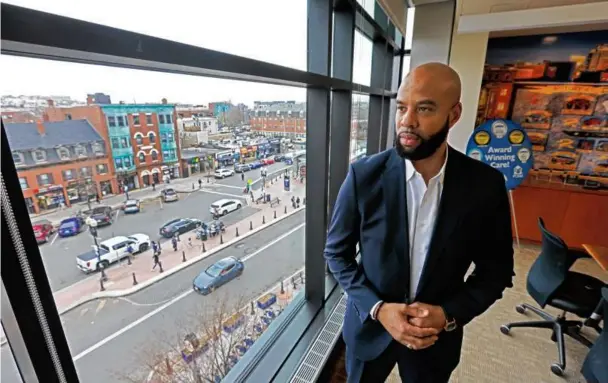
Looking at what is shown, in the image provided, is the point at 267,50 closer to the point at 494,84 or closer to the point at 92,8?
the point at 92,8

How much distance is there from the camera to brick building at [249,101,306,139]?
1.59m

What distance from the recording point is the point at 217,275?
144 centimetres

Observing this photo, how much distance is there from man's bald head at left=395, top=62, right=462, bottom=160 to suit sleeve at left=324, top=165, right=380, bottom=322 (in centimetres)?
26

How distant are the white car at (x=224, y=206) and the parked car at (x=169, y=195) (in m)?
0.21

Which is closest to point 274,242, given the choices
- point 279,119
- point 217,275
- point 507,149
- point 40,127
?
point 217,275

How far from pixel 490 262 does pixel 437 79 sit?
746 mm

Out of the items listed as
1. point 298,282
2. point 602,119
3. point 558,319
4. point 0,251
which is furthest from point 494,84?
point 0,251

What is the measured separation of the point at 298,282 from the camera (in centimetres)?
231

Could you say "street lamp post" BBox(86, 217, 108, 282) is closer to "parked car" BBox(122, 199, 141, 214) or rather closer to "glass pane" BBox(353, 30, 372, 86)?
"parked car" BBox(122, 199, 141, 214)

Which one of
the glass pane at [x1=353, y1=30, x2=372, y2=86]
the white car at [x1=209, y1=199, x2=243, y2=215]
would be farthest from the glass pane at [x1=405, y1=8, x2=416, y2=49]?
the white car at [x1=209, y1=199, x2=243, y2=215]

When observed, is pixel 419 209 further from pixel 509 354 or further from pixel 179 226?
pixel 509 354

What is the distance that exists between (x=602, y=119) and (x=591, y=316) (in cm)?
352

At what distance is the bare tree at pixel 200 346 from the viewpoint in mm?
1178

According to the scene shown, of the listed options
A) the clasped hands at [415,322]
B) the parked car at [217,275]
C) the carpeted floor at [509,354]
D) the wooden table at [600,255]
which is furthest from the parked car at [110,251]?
the wooden table at [600,255]
